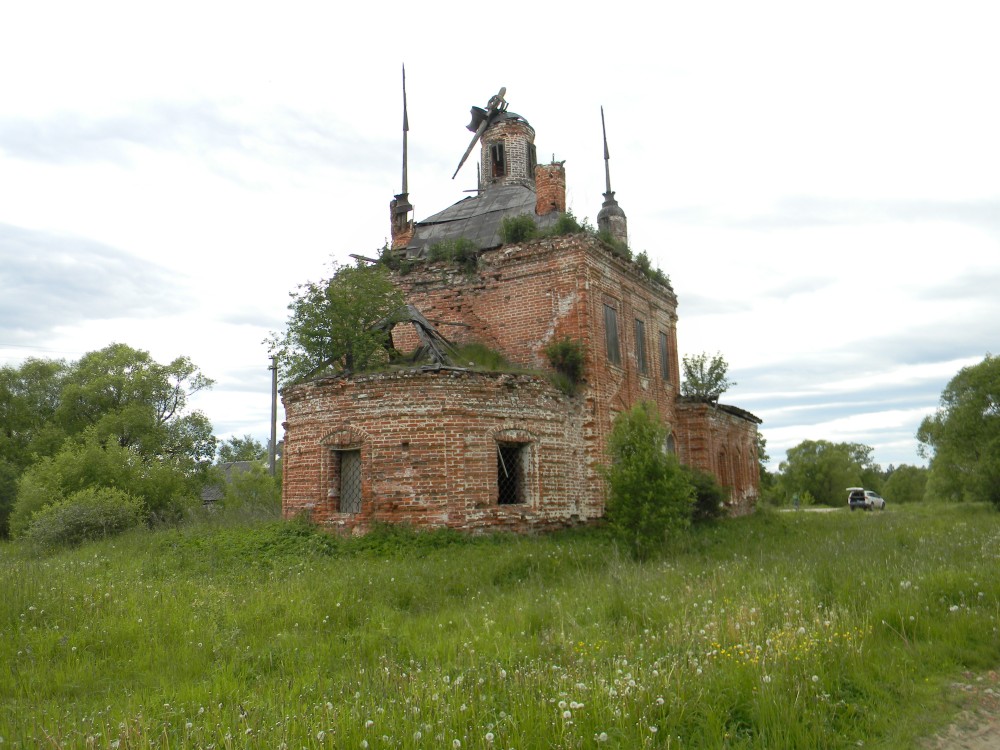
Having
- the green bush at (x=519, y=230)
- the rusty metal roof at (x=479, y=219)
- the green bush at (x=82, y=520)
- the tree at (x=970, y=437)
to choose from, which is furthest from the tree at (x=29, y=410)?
the tree at (x=970, y=437)

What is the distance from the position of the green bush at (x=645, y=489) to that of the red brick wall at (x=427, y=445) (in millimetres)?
2554

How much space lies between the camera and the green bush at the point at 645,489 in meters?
12.0

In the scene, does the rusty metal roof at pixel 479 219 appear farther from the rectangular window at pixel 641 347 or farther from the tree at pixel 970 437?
the tree at pixel 970 437

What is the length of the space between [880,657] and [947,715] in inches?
29.8

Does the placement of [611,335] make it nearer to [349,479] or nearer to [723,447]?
[723,447]

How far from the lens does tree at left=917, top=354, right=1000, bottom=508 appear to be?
26.2 m

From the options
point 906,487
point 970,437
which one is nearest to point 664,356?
point 970,437

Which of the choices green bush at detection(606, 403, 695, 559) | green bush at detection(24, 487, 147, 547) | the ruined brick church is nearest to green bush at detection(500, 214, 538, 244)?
the ruined brick church

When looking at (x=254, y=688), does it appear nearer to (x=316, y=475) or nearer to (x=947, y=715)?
(x=947, y=715)

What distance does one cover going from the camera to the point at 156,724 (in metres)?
4.72

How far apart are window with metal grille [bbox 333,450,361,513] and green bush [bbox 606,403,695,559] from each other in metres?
5.14

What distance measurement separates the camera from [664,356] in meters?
20.7

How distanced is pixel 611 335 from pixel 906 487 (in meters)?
51.8

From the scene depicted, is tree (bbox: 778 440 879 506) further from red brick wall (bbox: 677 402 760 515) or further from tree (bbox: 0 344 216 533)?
tree (bbox: 0 344 216 533)
